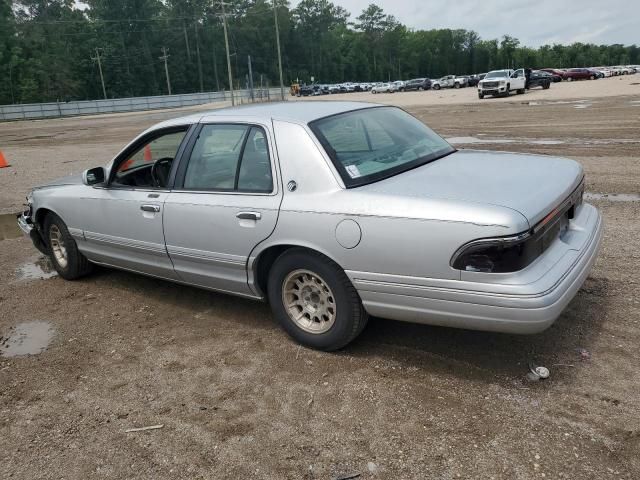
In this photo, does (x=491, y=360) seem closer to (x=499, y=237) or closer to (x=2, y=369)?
(x=499, y=237)

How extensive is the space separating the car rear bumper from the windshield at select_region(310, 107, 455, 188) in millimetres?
719

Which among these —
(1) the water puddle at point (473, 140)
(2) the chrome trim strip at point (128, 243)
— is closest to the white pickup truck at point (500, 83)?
(1) the water puddle at point (473, 140)

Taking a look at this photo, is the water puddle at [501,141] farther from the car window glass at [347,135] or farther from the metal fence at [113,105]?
the metal fence at [113,105]

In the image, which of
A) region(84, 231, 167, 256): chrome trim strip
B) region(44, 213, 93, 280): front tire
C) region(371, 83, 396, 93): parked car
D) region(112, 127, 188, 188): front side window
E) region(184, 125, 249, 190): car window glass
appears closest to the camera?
region(184, 125, 249, 190): car window glass

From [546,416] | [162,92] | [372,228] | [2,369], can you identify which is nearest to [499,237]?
[372,228]

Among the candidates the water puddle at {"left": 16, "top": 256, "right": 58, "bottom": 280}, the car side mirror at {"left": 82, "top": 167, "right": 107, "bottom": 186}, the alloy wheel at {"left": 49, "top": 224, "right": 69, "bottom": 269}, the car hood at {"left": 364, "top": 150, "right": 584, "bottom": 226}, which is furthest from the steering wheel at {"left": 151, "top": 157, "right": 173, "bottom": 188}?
the car hood at {"left": 364, "top": 150, "right": 584, "bottom": 226}

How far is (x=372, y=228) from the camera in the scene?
10.6 ft

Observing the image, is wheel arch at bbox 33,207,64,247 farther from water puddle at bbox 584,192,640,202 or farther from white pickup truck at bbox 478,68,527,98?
white pickup truck at bbox 478,68,527,98

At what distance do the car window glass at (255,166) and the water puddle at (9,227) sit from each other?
5394mm

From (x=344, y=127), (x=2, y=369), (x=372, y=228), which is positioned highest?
(x=344, y=127)

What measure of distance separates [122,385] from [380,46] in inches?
5724

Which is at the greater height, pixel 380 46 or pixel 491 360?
pixel 380 46

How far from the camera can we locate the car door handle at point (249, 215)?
3754 mm

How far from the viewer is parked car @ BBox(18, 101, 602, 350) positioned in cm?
299
